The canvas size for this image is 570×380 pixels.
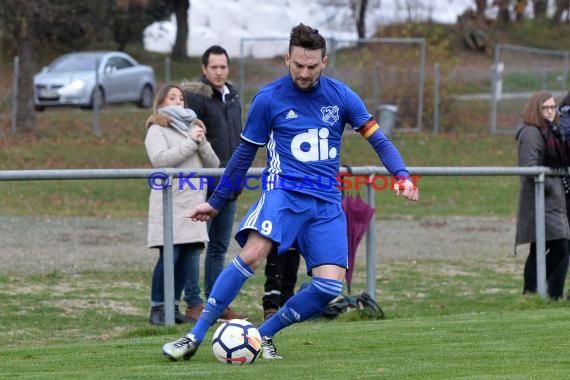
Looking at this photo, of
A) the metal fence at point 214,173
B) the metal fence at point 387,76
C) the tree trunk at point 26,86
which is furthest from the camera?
the metal fence at point 387,76

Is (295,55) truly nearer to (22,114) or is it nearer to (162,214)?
(162,214)

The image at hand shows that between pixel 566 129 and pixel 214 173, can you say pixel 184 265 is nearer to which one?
pixel 214 173

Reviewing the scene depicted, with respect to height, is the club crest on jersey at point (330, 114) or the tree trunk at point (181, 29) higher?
the tree trunk at point (181, 29)

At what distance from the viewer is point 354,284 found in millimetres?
14031

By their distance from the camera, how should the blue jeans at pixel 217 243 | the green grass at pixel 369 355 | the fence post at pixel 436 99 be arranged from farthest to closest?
1. the fence post at pixel 436 99
2. the blue jeans at pixel 217 243
3. the green grass at pixel 369 355

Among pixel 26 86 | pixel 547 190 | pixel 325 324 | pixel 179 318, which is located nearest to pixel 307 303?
pixel 325 324

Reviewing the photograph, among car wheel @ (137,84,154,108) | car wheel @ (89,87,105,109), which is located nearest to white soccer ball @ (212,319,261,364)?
car wheel @ (89,87,105,109)

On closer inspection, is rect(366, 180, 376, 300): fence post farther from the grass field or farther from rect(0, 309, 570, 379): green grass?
rect(0, 309, 570, 379): green grass

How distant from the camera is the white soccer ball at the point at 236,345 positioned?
7.65 meters

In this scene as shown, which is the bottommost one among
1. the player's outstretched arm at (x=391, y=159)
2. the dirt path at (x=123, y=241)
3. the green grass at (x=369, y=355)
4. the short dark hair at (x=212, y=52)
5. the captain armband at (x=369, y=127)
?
the dirt path at (x=123, y=241)

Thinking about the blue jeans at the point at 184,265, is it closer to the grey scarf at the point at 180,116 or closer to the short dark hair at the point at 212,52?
the grey scarf at the point at 180,116

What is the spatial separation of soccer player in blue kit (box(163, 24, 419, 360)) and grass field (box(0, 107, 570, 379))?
0.45m

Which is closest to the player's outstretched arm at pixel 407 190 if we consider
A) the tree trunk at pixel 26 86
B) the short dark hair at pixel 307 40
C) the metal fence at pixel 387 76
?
the short dark hair at pixel 307 40

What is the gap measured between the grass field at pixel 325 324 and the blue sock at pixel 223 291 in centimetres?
23
